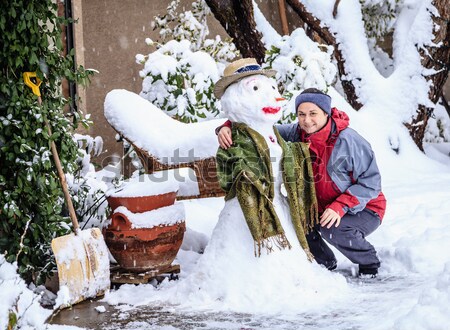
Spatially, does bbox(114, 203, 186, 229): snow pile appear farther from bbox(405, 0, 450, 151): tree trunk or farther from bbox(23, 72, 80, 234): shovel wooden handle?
bbox(405, 0, 450, 151): tree trunk

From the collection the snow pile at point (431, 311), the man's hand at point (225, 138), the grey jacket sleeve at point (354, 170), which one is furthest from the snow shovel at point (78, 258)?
the snow pile at point (431, 311)

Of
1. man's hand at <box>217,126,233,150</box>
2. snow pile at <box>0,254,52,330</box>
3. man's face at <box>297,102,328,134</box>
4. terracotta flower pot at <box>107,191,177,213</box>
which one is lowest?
snow pile at <box>0,254,52,330</box>

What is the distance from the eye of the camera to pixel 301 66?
7367mm

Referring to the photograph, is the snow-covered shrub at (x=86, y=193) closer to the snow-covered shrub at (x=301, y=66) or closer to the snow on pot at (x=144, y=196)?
the snow on pot at (x=144, y=196)

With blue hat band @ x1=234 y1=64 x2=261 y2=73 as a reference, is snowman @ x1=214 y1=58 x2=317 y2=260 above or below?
below

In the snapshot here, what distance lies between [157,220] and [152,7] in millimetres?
5534

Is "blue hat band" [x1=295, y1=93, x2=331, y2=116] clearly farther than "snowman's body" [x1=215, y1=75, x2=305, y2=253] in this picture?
Yes

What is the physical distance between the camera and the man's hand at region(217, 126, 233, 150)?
13.5 feet

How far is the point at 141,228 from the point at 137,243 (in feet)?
0.36

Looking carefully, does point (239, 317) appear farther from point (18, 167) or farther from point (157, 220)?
point (18, 167)

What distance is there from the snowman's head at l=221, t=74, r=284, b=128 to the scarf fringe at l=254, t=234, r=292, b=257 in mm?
697

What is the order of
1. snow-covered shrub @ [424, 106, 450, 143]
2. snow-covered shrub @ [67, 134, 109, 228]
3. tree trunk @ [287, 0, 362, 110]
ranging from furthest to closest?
snow-covered shrub @ [424, 106, 450, 143], tree trunk @ [287, 0, 362, 110], snow-covered shrub @ [67, 134, 109, 228]

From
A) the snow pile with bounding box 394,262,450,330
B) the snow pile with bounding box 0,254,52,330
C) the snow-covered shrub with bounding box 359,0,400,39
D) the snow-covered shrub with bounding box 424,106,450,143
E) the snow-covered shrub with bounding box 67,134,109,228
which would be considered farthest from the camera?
the snow-covered shrub with bounding box 424,106,450,143

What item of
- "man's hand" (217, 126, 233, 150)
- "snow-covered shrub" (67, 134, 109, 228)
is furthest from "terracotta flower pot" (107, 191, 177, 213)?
"man's hand" (217, 126, 233, 150)
